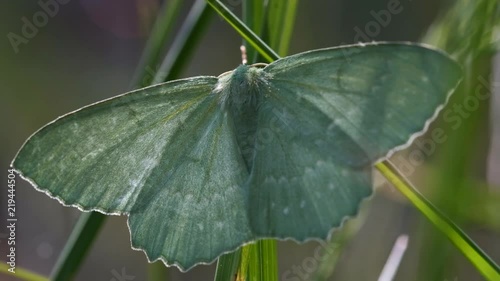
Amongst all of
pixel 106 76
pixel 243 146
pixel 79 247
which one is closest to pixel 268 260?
pixel 243 146

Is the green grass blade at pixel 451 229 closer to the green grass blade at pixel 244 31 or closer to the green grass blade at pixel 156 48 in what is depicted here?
the green grass blade at pixel 244 31

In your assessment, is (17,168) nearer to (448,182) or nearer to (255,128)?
(255,128)

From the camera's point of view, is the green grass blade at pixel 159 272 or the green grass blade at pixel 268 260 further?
the green grass blade at pixel 159 272

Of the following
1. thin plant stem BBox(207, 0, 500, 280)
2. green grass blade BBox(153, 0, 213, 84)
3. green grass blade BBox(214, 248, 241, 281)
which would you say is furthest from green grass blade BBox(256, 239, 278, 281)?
green grass blade BBox(153, 0, 213, 84)

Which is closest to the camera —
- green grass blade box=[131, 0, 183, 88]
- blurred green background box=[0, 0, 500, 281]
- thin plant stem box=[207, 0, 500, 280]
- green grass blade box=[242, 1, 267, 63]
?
thin plant stem box=[207, 0, 500, 280]

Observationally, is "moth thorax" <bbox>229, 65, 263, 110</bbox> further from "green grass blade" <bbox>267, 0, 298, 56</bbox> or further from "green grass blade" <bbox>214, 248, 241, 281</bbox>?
"green grass blade" <bbox>214, 248, 241, 281</bbox>

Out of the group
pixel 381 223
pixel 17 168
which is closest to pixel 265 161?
pixel 17 168

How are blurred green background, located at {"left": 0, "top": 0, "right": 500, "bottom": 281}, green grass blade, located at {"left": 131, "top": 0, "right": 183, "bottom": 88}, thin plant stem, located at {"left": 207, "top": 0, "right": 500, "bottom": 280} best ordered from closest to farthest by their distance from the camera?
thin plant stem, located at {"left": 207, "top": 0, "right": 500, "bottom": 280} → green grass blade, located at {"left": 131, "top": 0, "right": 183, "bottom": 88} → blurred green background, located at {"left": 0, "top": 0, "right": 500, "bottom": 281}

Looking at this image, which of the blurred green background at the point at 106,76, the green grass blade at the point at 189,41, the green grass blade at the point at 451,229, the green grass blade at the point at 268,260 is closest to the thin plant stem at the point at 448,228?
the green grass blade at the point at 451,229
